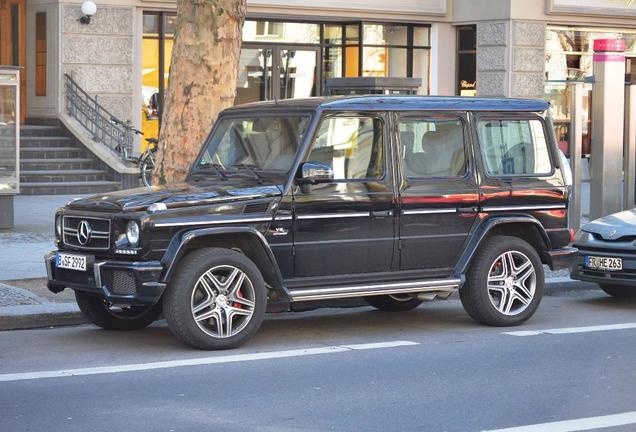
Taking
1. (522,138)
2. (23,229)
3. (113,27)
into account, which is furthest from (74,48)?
(522,138)

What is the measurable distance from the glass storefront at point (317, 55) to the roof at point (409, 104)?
1555 cm

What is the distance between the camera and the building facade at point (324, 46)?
76.3 feet

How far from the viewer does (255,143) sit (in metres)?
10.1

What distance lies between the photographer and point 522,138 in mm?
10711

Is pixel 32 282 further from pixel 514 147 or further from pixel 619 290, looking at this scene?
pixel 619 290

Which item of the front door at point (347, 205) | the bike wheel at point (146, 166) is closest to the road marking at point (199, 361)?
the front door at point (347, 205)

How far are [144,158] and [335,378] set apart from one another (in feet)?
46.5

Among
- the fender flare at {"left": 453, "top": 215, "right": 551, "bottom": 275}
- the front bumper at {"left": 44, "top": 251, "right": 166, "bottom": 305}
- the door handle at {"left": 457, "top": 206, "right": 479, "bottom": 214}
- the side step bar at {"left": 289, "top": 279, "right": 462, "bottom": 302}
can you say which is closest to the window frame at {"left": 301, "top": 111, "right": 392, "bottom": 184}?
the door handle at {"left": 457, "top": 206, "right": 479, "bottom": 214}

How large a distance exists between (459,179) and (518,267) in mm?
945

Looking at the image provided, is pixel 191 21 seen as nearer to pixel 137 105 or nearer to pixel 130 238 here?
pixel 130 238

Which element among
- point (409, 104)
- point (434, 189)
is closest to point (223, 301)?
point (434, 189)

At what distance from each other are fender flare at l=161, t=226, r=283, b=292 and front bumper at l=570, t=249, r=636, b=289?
374 centimetres

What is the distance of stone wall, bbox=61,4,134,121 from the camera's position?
75.2 feet

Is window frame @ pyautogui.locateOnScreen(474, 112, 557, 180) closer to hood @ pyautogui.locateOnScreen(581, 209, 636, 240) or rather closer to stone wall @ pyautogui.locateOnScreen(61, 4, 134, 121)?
hood @ pyautogui.locateOnScreen(581, 209, 636, 240)
